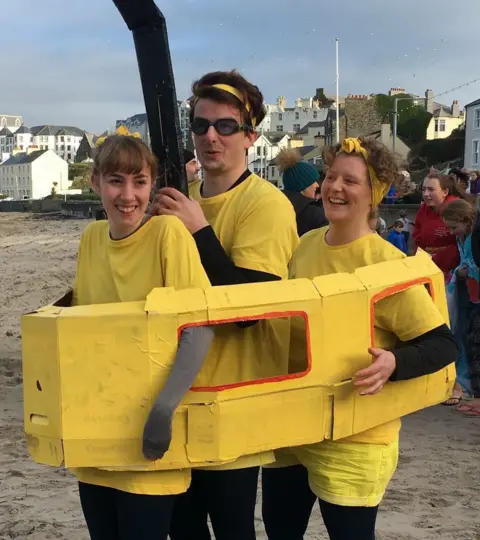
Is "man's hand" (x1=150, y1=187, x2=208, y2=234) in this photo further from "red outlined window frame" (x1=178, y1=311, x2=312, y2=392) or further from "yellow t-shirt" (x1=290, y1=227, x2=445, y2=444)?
"yellow t-shirt" (x1=290, y1=227, x2=445, y2=444)

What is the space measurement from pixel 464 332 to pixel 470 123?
38.3 metres

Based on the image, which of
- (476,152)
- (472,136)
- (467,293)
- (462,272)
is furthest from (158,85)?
(472,136)

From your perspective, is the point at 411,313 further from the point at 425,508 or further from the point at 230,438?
the point at 425,508

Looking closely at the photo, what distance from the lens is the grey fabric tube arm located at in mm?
1682

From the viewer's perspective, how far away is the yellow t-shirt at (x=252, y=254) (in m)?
2.01

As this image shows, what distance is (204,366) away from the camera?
78.4 inches

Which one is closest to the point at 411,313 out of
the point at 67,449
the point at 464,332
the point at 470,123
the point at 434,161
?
the point at 67,449

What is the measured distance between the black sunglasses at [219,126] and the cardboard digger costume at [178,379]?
6.7 inches

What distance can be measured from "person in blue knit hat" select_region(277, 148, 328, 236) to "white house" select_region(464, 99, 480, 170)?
37.0 m

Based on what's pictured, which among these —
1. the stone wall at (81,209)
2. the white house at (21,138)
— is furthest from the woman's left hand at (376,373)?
the white house at (21,138)

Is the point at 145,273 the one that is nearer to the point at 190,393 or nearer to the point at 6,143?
the point at 190,393

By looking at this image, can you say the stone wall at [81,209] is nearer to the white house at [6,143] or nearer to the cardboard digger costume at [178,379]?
the cardboard digger costume at [178,379]

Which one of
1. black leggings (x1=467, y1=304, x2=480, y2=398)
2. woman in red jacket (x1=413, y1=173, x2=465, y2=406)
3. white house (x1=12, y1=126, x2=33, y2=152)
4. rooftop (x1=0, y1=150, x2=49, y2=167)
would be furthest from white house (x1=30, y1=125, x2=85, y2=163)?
black leggings (x1=467, y1=304, x2=480, y2=398)

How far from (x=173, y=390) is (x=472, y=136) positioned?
137 ft
